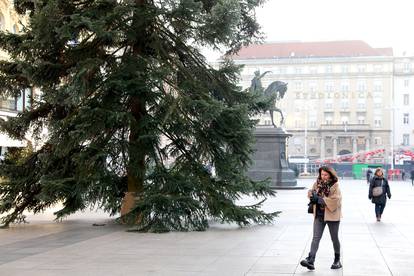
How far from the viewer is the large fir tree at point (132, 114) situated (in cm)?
1473

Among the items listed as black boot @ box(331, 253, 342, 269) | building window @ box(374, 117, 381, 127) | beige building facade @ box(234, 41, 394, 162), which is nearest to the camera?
black boot @ box(331, 253, 342, 269)

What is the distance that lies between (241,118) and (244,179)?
1.64m

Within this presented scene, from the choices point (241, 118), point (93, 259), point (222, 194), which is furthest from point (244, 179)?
point (93, 259)

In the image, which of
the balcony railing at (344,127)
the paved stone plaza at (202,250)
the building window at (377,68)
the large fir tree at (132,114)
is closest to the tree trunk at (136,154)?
the large fir tree at (132,114)

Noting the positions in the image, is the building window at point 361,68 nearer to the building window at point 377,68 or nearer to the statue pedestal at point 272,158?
the building window at point 377,68

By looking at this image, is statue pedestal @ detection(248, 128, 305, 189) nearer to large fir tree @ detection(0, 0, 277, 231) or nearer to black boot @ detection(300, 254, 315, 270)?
large fir tree @ detection(0, 0, 277, 231)

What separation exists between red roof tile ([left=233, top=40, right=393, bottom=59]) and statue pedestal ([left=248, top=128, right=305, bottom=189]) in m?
83.2

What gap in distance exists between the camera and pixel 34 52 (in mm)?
15477

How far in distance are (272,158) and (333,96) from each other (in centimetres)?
8465

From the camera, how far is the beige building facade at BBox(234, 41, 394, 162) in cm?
11650

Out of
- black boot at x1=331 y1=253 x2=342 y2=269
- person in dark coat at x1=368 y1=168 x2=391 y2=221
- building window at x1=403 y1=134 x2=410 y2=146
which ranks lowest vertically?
black boot at x1=331 y1=253 x2=342 y2=269

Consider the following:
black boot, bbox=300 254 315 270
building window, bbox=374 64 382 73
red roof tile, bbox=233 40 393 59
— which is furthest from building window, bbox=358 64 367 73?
black boot, bbox=300 254 315 270

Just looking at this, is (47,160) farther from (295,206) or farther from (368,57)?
(368,57)

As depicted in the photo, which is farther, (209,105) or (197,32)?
(197,32)
